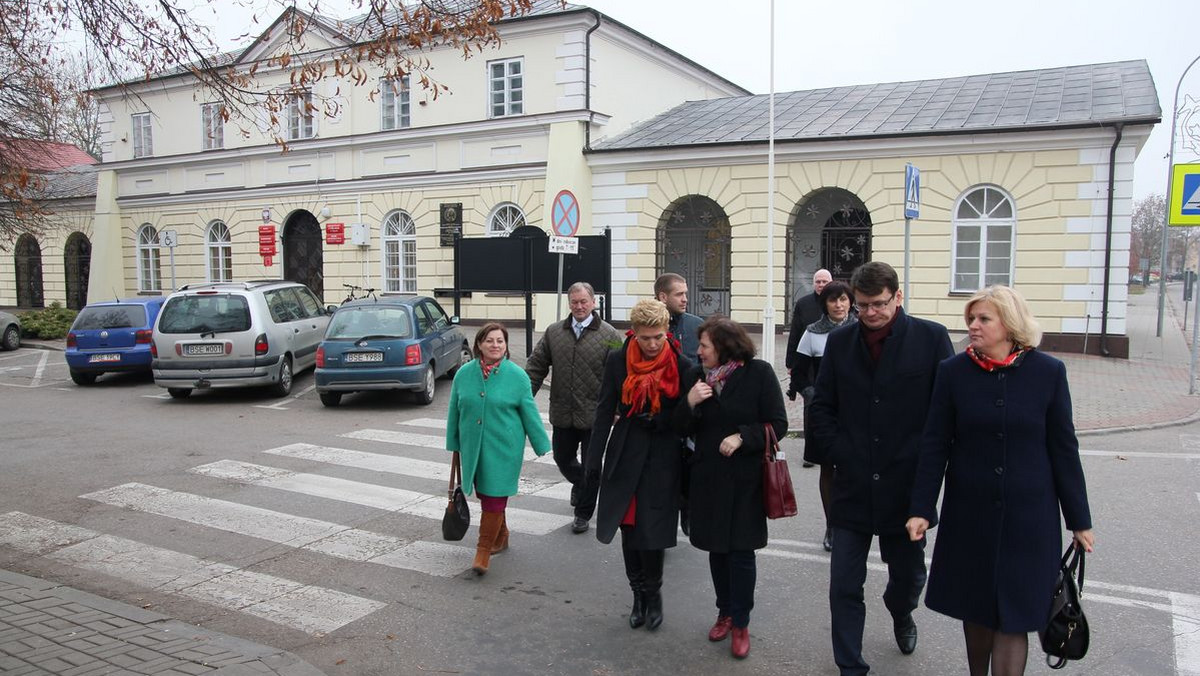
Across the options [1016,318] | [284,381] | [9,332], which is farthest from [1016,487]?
[9,332]

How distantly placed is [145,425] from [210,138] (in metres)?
21.7

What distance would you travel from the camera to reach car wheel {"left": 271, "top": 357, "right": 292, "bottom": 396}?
1375 cm

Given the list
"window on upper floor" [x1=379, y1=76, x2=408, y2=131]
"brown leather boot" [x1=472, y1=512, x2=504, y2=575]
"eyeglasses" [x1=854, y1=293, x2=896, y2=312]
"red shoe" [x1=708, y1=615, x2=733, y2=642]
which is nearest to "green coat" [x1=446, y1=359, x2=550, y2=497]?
"brown leather boot" [x1=472, y1=512, x2=504, y2=575]

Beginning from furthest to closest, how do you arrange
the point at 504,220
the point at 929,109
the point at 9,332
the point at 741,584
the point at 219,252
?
1. the point at 219,252
2. the point at 504,220
3. the point at 9,332
4. the point at 929,109
5. the point at 741,584

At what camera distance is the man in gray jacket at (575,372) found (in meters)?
6.68

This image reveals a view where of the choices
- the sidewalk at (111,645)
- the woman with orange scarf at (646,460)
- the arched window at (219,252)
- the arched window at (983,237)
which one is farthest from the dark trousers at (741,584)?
the arched window at (219,252)

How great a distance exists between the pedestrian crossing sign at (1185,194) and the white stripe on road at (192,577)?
12.4 meters

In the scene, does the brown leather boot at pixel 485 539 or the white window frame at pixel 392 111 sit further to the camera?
the white window frame at pixel 392 111

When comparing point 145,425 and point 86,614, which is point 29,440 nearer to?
point 145,425

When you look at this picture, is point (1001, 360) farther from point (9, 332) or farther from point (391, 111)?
point (9, 332)

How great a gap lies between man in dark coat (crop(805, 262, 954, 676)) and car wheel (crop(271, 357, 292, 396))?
11.2m

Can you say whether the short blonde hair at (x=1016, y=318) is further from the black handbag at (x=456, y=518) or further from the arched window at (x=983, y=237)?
the arched window at (x=983, y=237)

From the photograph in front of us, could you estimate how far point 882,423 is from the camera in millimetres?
4035

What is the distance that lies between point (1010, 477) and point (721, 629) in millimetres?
1820
